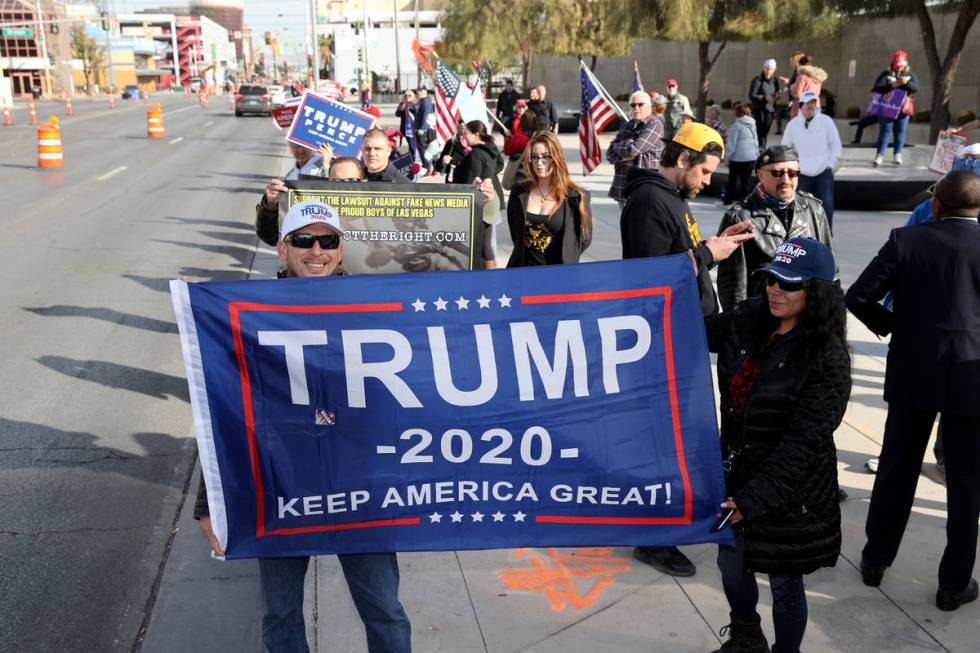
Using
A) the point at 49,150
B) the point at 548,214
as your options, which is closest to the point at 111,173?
the point at 49,150

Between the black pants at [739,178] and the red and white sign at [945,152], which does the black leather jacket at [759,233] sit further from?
the black pants at [739,178]

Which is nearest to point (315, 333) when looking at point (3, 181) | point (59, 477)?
point (59, 477)

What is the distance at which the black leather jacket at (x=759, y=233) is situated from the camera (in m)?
4.65

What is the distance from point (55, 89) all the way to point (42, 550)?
118975mm

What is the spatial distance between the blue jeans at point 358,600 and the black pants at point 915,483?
7.66ft

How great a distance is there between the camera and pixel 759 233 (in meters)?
4.64

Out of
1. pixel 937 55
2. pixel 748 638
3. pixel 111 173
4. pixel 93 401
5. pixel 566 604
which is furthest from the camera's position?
pixel 111 173

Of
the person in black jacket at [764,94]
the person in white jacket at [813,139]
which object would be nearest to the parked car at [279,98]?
the person in white jacket at [813,139]

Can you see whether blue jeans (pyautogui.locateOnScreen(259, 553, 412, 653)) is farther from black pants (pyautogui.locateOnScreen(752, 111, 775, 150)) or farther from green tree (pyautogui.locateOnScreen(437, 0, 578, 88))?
green tree (pyautogui.locateOnScreen(437, 0, 578, 88))

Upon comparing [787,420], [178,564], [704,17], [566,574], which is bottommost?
[178,564]

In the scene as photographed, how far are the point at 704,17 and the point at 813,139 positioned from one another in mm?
14253

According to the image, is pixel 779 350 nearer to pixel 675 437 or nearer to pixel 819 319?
pixel 819 319

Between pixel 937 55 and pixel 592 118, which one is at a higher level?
pixel 937 55

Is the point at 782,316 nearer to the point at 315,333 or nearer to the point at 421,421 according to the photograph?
the point at 421,421
